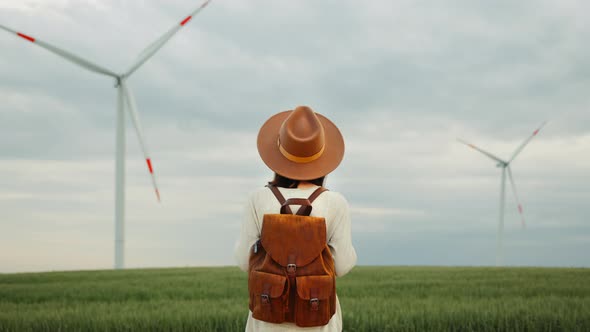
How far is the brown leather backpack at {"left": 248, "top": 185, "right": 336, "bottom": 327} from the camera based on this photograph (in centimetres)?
409

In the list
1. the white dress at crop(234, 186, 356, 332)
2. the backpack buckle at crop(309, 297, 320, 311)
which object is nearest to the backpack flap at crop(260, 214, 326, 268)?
the white dress at crop(234, 186, 356, 332)

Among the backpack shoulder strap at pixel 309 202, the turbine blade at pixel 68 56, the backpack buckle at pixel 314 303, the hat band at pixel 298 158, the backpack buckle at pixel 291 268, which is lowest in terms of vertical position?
the backpack buckle at pixel 314 303

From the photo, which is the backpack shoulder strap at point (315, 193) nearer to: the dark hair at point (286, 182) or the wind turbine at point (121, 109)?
the dark hair at point (286, 182)

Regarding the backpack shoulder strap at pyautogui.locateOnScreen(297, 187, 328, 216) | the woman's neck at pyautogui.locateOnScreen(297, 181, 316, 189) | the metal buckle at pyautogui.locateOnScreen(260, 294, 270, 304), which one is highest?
the woman's neck at pyautogui.locateOnScreen(297, 181, 316, 189)

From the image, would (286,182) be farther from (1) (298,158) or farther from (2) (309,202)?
(2) (309,202)

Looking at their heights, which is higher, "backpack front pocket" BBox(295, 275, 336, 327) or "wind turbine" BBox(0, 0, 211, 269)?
"wind turbine" BBox(0, 0, 211, 269)

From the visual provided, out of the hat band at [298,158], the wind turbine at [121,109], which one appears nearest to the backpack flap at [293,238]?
the hat band at [298,158]

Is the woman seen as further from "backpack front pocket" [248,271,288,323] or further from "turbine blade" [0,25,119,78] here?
"turbine blade" [0,25,119,78]

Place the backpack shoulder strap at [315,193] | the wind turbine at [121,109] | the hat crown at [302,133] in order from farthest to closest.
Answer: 1. the wind turbine at [121,109]
2. the hat crown at [302,133]
3. the backpack shoulder strap at [315,193]

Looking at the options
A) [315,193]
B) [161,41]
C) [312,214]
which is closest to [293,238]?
[312,214]

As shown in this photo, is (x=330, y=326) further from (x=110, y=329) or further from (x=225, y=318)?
(x=110, y=329)

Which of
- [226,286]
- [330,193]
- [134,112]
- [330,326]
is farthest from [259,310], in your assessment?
[134,112]

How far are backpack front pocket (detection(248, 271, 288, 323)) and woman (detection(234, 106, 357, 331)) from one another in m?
0.03

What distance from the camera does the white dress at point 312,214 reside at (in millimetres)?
4223
